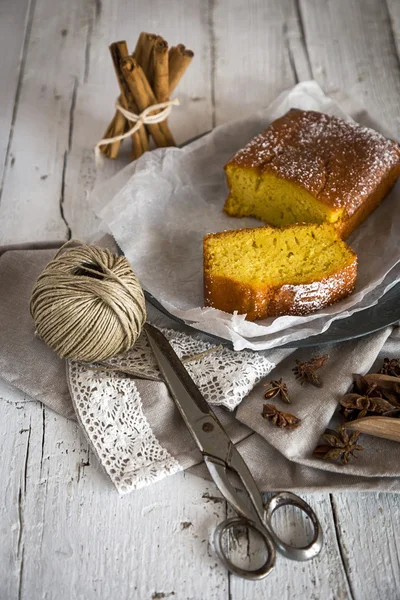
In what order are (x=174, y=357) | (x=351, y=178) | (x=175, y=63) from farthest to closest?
(x=175, y=63) → (x=351, y=178) → (x=174, y=357)

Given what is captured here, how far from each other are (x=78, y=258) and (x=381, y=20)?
101 inches

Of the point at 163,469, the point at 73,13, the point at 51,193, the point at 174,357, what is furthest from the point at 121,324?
the point at 73,13

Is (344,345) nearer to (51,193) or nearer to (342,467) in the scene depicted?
(342,467)

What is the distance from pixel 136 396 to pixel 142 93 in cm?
137

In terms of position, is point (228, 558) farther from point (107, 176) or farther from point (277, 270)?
point (107, 176)

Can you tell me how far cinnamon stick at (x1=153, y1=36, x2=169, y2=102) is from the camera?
2.68 metres

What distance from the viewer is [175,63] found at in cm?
280

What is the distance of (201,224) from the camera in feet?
8.87

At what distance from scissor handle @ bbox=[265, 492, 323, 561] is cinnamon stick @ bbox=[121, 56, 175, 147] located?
5.77ft

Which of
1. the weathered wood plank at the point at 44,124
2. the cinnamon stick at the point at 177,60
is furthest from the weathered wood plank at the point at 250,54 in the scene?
the weathered wood plank at the point at 44,124

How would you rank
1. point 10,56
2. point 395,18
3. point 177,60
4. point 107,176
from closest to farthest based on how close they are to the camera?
point 177,60
point 107,176
point 10,56
point 395,18

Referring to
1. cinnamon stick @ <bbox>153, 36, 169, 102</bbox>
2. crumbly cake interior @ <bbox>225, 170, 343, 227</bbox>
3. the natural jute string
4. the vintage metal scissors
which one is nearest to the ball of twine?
the vintage metal scissors

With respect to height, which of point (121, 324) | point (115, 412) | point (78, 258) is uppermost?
point (78, 258)

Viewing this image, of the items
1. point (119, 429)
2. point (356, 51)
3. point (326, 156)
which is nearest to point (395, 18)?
point (356, 51)
